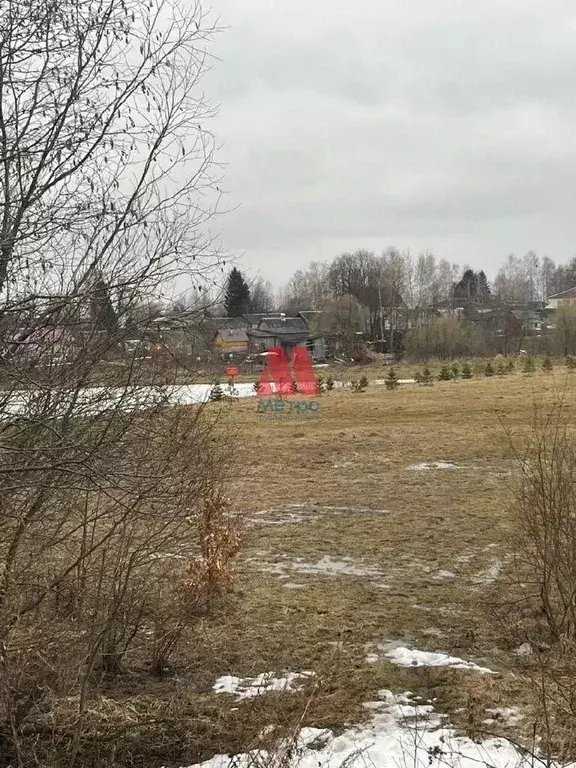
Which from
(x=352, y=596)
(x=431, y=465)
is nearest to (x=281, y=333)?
(x=431, y=465)

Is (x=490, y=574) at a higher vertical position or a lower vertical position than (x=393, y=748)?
lower

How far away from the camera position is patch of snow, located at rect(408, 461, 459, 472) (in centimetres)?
1336

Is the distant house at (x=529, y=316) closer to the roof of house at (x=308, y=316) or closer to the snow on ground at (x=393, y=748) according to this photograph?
the roof of house at (x=308, y=316)

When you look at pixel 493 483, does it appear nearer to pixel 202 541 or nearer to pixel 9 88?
pixel 202 541

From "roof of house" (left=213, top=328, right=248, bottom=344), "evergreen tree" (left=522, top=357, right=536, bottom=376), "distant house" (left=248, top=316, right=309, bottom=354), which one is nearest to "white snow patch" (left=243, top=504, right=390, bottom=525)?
"roof of house" (left=213, top=328, right=248, bottom=344)

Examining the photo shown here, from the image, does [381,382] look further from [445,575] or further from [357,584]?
[357,584]

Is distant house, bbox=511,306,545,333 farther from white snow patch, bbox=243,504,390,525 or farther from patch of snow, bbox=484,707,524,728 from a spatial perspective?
patch of snow, bbox=484,707,524,728

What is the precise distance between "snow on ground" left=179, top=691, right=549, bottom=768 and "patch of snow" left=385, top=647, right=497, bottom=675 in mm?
657

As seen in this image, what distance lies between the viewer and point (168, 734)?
176 inches

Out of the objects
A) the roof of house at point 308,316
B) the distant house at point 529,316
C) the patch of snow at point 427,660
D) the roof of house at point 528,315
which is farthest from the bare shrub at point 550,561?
the roof of house at point 528,315

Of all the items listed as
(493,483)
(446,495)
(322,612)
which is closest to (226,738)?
(322,612)

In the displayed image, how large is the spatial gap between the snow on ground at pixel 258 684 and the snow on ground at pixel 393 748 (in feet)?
1.89

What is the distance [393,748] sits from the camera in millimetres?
4117

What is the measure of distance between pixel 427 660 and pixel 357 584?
1.89m
